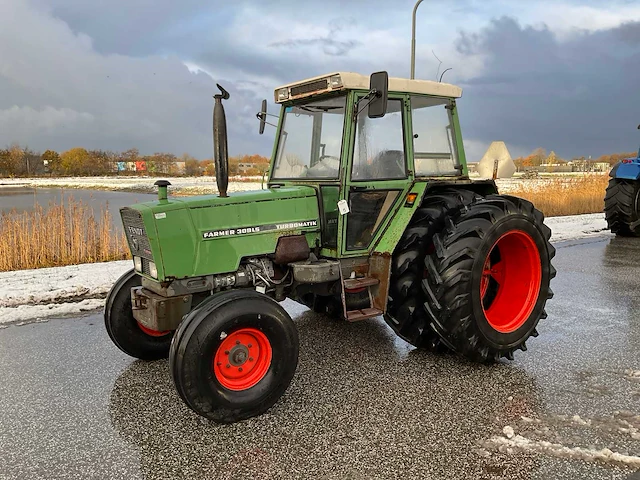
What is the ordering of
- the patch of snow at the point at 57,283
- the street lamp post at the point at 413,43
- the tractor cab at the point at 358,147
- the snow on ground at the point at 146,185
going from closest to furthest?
the tractor cab at the point at 358,147 < the patch of snow at the point at 57,283 < the street lamp post at the point at 413,43 < the snow on ground at the point at 146,185

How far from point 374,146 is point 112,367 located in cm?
278

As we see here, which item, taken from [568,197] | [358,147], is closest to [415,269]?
[358,147]

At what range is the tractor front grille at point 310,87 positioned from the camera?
3952 mm

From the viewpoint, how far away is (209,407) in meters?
3.08

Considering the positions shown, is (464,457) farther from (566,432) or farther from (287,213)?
(287,213)

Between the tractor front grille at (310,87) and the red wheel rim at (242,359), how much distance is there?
6.39 ft

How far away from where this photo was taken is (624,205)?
33.6 ft

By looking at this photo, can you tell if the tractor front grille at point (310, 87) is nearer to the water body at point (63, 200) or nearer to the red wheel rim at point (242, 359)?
the water body at point (63, 200)

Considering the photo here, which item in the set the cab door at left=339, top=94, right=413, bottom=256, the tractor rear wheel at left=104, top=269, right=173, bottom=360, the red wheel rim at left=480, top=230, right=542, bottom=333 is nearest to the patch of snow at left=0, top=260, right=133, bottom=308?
the tractor rear wheel at left=104, top=269, right=173, bottom=360

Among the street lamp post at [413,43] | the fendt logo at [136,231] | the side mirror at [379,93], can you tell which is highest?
the street lamp post at [413,43]

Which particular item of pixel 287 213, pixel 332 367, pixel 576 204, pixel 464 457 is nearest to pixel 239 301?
pixel 287 213

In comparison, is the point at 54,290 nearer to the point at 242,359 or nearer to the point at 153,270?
the point at 153,270

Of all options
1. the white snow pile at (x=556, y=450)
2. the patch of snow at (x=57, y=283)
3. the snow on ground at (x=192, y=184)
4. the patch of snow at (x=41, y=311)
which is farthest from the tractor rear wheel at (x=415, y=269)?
the snow on ground at (x=192, y=184)

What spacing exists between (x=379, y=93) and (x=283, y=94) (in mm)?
1149
